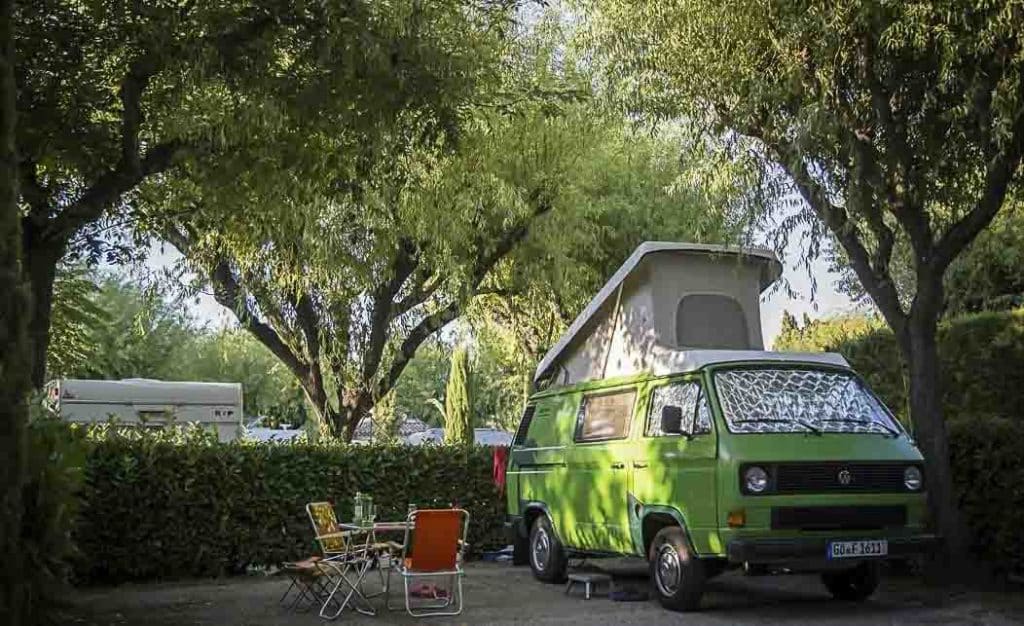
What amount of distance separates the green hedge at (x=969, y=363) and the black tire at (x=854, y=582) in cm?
365

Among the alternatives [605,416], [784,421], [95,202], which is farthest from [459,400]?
[784,421]

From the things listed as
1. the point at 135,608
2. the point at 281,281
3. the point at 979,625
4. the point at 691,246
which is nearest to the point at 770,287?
the point at 691,246

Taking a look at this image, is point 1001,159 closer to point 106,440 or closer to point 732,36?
point 732,36

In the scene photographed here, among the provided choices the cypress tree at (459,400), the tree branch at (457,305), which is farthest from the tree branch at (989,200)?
the cypress tree at (459,400)

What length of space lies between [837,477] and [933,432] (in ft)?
7.24

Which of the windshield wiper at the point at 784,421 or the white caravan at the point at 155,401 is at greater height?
the white caravan at the point at 155,401

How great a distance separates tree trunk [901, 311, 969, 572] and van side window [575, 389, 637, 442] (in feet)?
9.55

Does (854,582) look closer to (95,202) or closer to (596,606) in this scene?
(596,606)

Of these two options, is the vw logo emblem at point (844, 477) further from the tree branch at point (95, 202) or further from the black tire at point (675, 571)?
the tree branch at point (95, 202)

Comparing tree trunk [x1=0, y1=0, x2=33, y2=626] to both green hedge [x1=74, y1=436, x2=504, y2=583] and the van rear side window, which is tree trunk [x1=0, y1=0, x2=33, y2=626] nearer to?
green hedge [x1=74, y1=436, x2=504, y2=583]

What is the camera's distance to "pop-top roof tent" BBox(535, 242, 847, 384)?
11.8m

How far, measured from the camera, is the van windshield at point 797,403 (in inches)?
391

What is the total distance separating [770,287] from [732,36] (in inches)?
113

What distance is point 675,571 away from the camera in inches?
399
